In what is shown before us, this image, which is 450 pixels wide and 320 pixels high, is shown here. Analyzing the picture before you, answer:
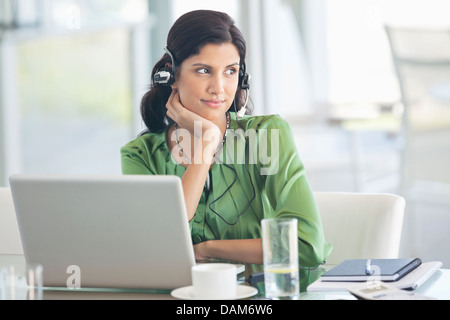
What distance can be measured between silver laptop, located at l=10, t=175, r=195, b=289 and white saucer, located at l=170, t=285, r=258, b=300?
0.04m

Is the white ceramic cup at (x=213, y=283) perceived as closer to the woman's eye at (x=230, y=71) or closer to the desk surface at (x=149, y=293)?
the desk surface at (x=149, y=293)

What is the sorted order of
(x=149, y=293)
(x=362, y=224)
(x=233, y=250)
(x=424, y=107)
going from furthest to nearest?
(x=424, y=107) < (x=362, y=224) < (x=233, y=250) < (x=149, y=293)

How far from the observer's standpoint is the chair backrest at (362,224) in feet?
5.75

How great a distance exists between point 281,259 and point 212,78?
2.43ft

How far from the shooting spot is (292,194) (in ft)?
5.49

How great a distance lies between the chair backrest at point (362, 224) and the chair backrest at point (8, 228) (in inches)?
34.9

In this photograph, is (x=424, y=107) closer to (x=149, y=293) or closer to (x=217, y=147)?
(x=217, y=147)

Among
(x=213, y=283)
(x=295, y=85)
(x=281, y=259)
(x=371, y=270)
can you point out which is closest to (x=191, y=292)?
(x=213, y=283)

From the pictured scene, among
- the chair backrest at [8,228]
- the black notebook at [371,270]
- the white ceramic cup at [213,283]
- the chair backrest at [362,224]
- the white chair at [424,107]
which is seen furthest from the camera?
the white chair at [424,107]

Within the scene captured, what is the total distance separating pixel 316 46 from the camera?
3553 mm

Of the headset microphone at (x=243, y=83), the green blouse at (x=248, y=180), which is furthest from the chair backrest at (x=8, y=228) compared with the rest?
the headset microphone at (x=243, y=83)

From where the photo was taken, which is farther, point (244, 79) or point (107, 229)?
point (244, 79)

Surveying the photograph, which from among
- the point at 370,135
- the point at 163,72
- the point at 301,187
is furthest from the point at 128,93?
the point at 301,187
